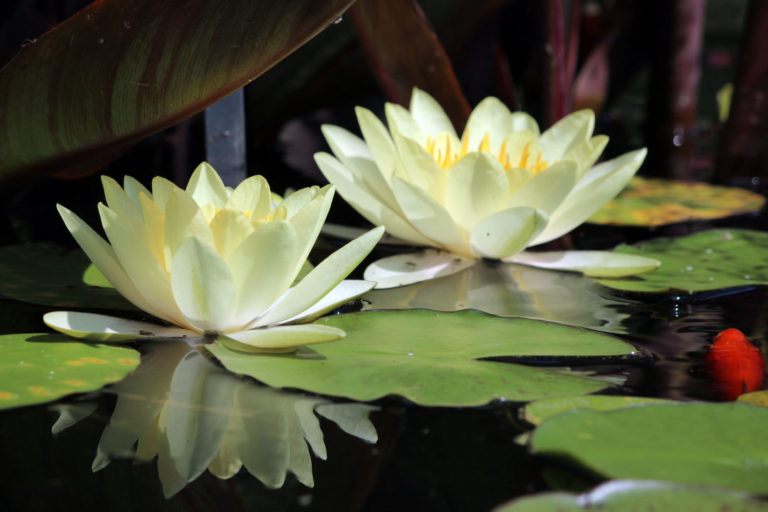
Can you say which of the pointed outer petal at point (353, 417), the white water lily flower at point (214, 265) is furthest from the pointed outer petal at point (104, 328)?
the pointed outer petal at point (353, 417)

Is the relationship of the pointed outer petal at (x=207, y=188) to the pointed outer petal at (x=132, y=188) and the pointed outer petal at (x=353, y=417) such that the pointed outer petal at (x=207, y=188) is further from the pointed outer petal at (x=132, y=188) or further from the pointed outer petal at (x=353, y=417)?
the pointed outer petal at (x=353, y=417)

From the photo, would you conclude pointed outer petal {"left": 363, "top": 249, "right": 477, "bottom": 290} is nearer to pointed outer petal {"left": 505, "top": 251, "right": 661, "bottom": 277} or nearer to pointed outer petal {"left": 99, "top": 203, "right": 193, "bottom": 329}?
pointed outer petal {"left": 505, "top": 251, "right": 661, "bottom": 277}

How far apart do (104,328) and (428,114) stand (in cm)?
77

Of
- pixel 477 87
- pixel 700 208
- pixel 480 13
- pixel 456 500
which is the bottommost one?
pixel 456 500

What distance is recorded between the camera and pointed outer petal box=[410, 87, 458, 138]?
1.39 meters

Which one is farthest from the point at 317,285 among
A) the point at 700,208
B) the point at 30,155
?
the point at 700,208

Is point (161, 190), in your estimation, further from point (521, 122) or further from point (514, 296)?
point (521, 122)

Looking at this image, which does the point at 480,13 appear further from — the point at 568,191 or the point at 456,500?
the point at 456,500

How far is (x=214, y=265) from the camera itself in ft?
2.63

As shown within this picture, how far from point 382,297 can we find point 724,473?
0.57 meters

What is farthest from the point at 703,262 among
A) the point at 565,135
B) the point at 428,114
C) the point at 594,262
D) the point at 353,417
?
the point at 353,417

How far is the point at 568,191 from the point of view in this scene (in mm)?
1164

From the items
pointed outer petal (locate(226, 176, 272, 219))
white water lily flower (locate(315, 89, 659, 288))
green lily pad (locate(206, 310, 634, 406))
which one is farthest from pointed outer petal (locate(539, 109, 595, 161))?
pointed outer petal (locate(226, 176, 272, 219))

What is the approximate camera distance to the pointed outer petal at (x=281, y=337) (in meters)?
0.81
